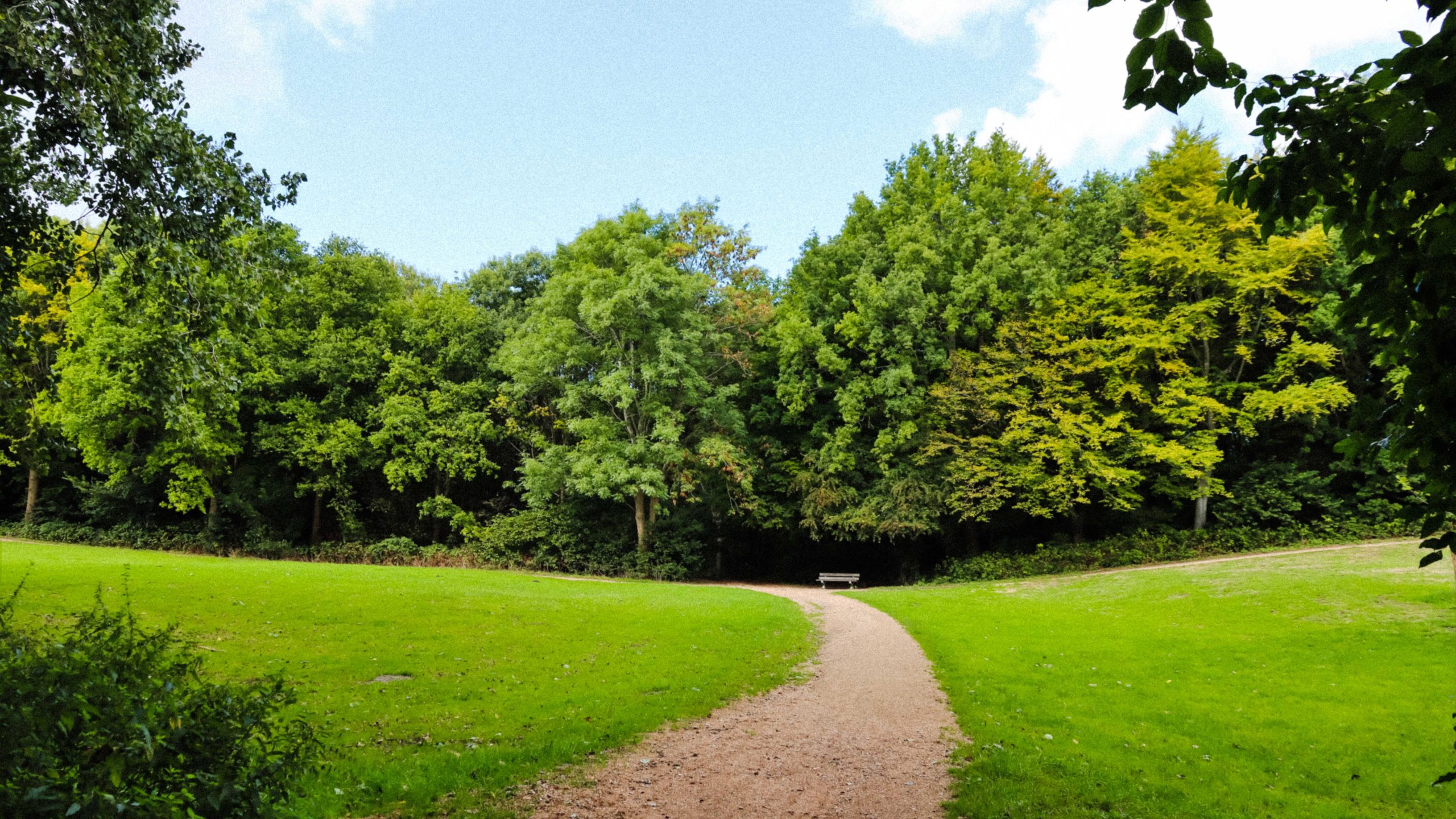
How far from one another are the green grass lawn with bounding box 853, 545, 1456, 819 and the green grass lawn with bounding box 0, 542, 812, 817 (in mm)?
3468

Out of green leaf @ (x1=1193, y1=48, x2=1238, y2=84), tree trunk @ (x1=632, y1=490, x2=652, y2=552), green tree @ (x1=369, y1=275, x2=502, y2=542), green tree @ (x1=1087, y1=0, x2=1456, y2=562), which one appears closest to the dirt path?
green tree @ (x1=1087, y1=0, x2=1456, y2=562)

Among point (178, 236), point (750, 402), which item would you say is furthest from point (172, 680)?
point (750, 402)

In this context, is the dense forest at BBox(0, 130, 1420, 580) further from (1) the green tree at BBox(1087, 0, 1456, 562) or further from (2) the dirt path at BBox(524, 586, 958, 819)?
(1) the green tree at BBox(1087, 0, 1456, 562)

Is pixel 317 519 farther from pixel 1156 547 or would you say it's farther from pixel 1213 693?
pixel 1156 547

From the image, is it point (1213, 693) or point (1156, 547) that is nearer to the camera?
point (1213, 693)

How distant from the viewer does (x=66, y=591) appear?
12.8 metres

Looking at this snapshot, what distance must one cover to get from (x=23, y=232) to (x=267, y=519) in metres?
28.3

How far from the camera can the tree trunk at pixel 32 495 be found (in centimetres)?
3000

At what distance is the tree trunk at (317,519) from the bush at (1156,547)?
27072 mm

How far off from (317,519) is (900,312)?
90.0ft

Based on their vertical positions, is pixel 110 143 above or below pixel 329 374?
below

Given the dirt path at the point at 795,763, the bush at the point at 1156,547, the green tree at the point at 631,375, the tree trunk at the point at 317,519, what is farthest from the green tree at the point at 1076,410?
the tree trunk at the point at 317,519

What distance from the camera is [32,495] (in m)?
30.6

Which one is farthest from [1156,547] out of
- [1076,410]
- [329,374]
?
[329,374]
